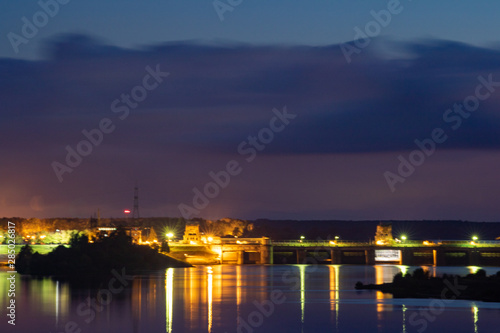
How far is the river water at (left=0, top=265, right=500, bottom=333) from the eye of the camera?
68.9m

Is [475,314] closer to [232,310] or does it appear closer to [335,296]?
[232,310]

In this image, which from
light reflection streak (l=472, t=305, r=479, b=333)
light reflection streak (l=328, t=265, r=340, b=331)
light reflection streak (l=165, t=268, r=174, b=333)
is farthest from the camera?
light reflection streak (l=328, t=265, r=340, b=331)

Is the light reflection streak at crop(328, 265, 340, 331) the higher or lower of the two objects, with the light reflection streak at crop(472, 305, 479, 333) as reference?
higher

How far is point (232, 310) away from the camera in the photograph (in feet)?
270

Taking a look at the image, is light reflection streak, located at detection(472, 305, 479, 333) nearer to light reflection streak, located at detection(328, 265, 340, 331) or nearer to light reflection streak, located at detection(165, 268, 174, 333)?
light reflection streak, located at detection(328, 265, 340, 331)

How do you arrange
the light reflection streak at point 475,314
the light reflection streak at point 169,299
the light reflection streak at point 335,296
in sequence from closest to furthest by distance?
1. the light reflection streak at point 475,314
2. the light reflection streak at point 169,299
3. the light reflection streak at point 335,296

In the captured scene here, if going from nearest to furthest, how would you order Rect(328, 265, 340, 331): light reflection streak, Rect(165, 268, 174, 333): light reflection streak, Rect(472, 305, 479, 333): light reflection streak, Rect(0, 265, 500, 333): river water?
Rect(472, 305, 479, 333): light reflection streak < Rect(0, 265, 500, 333): river water < Rect(165, 268, 174, 333): light reflection streak < Rect(328, 265, 340, 331): light reflection streak

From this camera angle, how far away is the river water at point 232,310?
226 ft

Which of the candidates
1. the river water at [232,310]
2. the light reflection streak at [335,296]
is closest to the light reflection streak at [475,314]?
the river water at [232,310]

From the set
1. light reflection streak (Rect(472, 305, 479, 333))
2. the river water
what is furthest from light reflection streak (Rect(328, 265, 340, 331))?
light reflection streak (Rect(472, 305, 479, 333))

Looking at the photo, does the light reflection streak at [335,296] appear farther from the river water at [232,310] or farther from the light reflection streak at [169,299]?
the light reflection streak at [169,299]

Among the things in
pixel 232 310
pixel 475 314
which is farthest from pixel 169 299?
pixel 475 314

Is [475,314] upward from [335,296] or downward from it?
downward

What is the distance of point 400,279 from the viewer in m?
104
